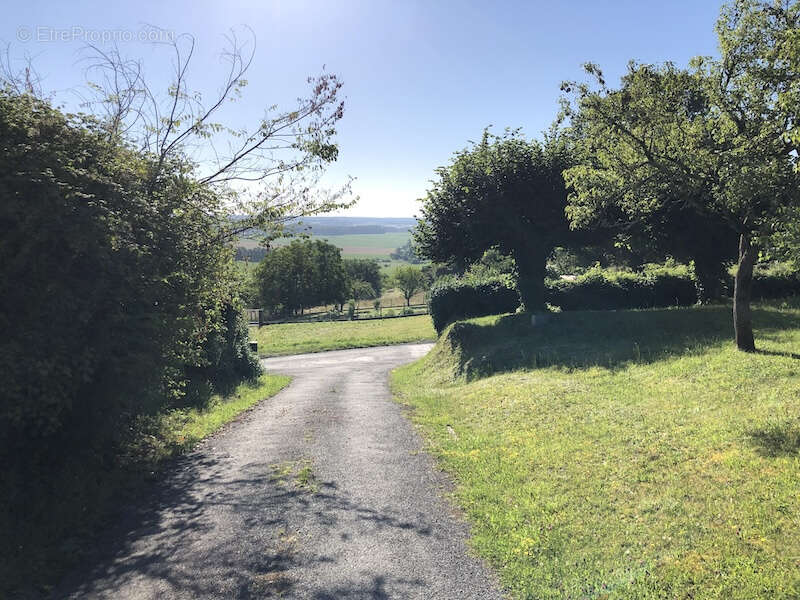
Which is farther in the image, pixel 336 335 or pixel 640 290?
pixel 336 335

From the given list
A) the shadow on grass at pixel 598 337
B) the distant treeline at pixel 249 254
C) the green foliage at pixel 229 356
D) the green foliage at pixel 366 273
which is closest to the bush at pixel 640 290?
the shadow on grass at pixel 598 337

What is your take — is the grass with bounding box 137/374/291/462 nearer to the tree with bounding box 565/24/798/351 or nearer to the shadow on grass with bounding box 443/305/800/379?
the shadow on grass with bounding box 443/305/800/379

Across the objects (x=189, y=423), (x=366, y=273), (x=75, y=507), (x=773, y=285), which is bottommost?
(x=189, y=423)

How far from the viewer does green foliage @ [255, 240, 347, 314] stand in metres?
87.4

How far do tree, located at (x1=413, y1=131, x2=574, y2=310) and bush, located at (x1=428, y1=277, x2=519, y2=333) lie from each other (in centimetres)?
376

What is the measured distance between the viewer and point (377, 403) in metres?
16.2

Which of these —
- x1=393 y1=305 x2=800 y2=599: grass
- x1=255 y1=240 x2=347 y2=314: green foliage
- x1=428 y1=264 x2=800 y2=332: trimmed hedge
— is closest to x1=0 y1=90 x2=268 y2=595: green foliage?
x1=393 y1=305 x2=800 y2=599: grass

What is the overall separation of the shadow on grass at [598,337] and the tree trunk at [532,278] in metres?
2.19

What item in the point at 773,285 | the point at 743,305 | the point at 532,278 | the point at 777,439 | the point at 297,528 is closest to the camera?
the point at 297,528

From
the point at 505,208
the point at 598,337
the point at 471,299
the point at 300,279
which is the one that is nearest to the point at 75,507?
the point at 598,337

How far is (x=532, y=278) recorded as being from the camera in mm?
26250

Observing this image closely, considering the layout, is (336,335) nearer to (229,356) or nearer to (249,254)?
(229,356)

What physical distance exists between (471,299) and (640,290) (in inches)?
376

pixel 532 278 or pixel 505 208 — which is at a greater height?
pixel 505 208
